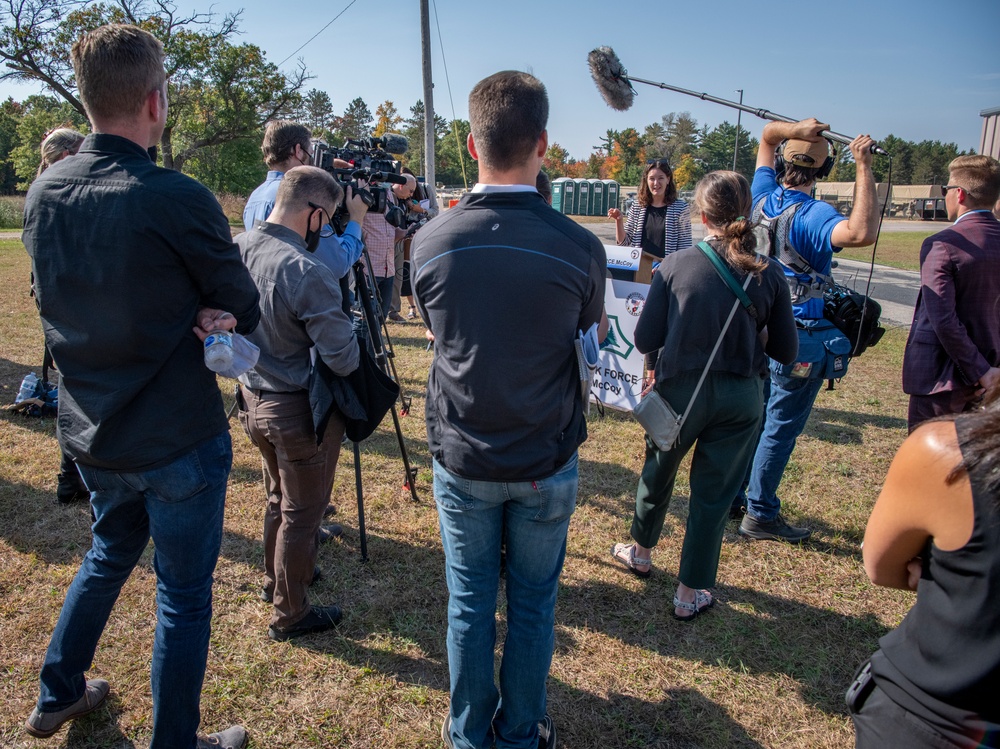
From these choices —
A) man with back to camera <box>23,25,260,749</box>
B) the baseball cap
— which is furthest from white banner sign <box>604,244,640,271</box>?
man with back to camera <box>23,25,260,749</box>

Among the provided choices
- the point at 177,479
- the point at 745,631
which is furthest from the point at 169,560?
the point at 745,631

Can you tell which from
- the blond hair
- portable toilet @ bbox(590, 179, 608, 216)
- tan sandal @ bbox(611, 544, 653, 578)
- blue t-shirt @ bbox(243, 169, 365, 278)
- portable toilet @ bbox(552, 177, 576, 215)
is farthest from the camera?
portable toilet @ bbox(590, 179, 608, 216)

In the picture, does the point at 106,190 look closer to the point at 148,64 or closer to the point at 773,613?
the point at 148,64

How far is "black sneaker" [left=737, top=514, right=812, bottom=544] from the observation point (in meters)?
3.94

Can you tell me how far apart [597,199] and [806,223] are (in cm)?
3573

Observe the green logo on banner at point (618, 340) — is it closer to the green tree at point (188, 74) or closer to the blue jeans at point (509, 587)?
the blue jeans at point (509, 587)

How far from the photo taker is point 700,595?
3.25 m

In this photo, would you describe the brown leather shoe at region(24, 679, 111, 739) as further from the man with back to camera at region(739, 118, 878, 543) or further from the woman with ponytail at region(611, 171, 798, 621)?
the man with back to camera at region(739, 118, 878, 543)

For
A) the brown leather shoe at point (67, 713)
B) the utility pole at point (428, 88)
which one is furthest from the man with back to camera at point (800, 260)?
the utility pole at point (428, 88)

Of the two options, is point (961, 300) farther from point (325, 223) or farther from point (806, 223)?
point (325, 223)

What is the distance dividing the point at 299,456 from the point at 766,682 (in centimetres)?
227

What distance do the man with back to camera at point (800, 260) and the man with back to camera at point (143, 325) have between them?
2.80 m

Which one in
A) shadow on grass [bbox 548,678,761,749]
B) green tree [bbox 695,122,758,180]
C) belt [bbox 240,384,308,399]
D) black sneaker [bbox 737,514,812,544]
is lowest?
shadow on grass [bbox 548,678,761,749]

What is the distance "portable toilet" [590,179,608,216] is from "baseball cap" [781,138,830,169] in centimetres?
3468
